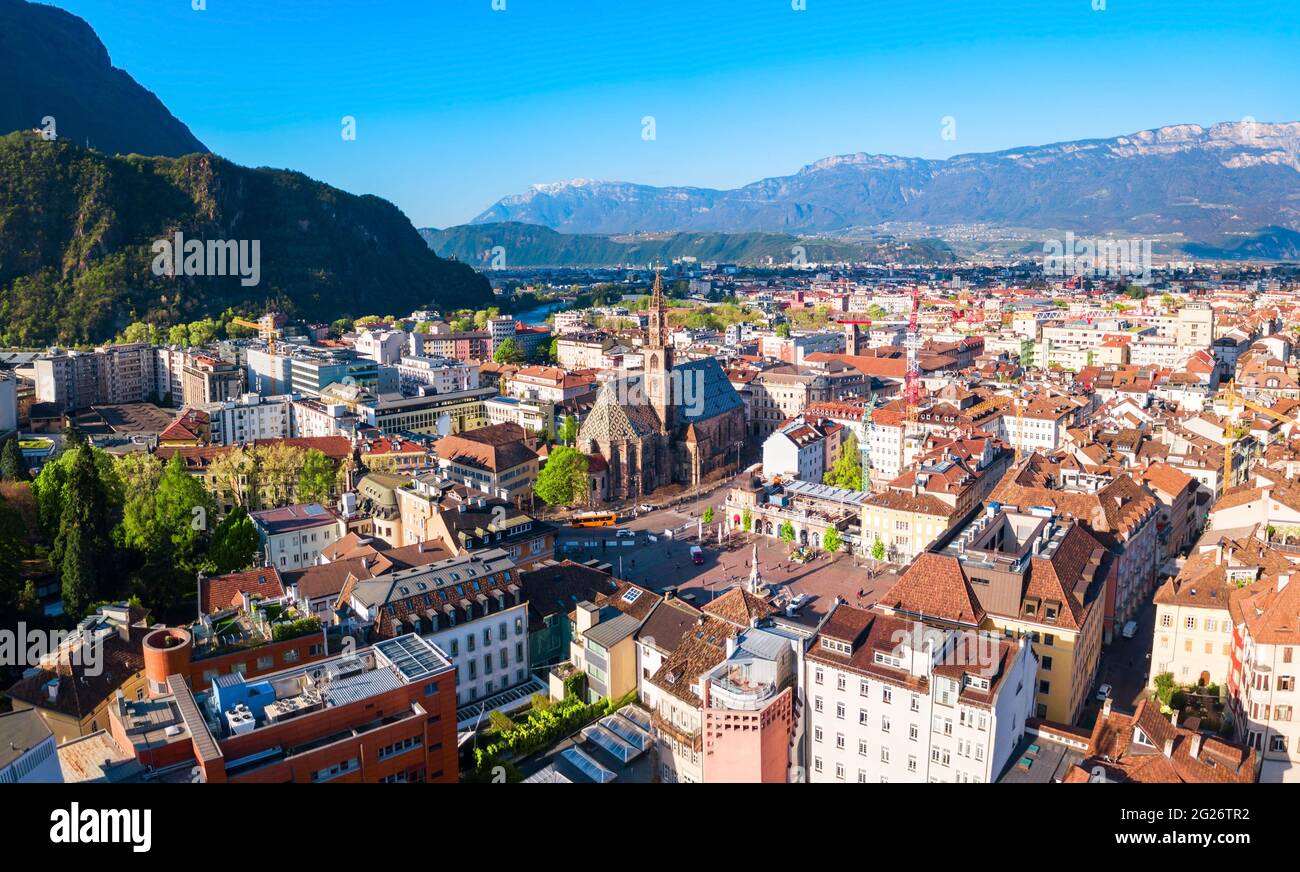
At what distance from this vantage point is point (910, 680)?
24.2 metres

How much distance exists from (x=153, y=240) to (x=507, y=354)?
62052 mm

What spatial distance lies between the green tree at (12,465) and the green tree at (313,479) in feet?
48.5

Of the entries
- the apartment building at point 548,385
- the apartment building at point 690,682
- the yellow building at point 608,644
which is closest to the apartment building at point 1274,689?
the apartment building at point 690,682

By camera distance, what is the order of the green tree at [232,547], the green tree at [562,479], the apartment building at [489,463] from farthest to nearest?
the apartment building at [489,463]
the green tree at [562,479]
the green tree at [232,547]

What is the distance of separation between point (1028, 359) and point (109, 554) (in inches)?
3891

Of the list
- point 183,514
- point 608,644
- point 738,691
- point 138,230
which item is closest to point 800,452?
point 608,644

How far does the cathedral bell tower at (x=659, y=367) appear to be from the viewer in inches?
2566

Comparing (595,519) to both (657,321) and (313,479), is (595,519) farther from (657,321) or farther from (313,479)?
(313,479)

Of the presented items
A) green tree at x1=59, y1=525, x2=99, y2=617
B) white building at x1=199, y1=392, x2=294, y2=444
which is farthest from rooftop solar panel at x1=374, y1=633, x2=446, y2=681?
white building at x1=199, y1=392, x2=294, y2=444

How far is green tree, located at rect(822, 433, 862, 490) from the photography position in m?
58.7

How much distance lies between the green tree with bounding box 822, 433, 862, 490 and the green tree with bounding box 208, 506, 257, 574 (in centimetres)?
3421

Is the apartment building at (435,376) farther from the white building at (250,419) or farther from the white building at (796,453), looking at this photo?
the white building at (796,453)
